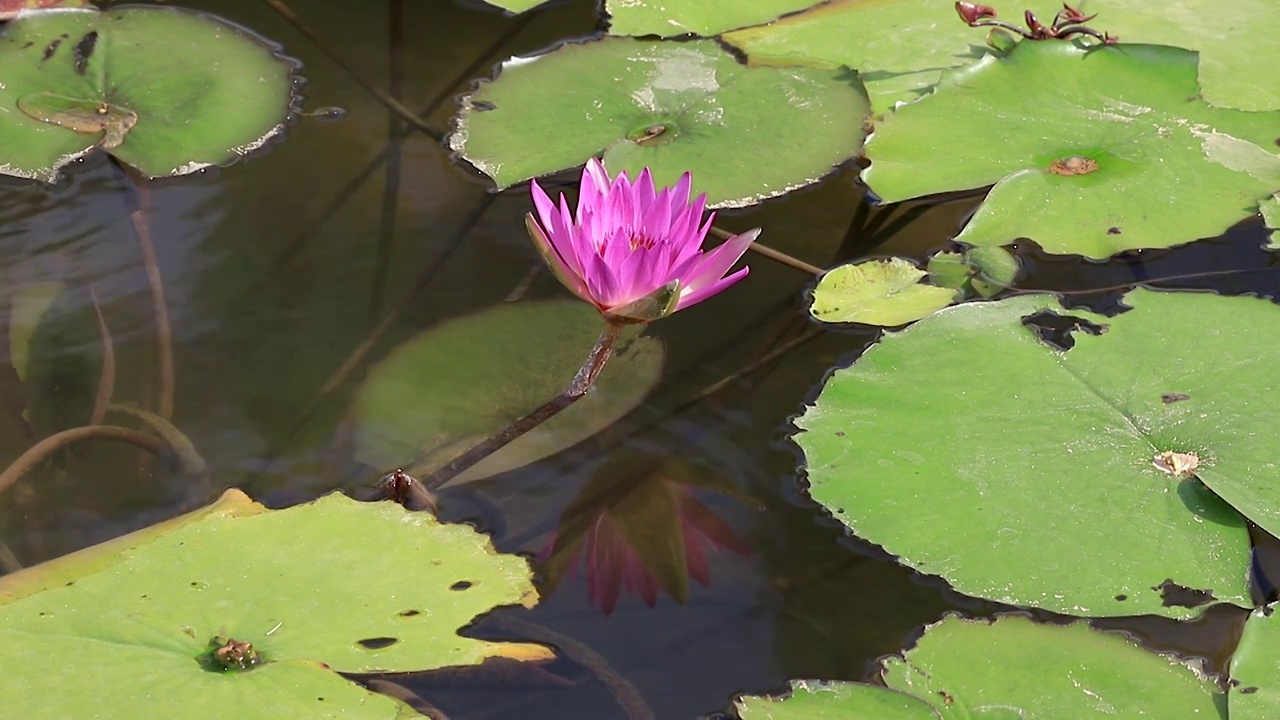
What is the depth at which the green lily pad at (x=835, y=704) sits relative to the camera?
1568 mm

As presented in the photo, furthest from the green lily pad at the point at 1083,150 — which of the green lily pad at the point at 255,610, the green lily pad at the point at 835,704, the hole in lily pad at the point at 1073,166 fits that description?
the green lily pad at the point at 255,610

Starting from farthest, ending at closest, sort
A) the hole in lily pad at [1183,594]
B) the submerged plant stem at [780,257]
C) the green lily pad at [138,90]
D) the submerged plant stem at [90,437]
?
the green lily pad at [138,90]
the submerged plant stem at [780,257]
the submerged plant stem at [90,437]
the hole in lily pad at [1183,594]

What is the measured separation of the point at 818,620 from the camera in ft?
6.01

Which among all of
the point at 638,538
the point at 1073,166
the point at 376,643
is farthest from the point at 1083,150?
the point at 376,643

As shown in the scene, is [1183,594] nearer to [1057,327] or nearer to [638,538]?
[1057,327]

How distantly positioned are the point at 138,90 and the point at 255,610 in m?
1.66

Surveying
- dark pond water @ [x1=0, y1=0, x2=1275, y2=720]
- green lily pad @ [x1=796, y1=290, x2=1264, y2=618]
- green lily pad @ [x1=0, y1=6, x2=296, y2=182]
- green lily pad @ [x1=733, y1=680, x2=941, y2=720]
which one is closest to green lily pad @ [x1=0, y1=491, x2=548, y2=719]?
dark pond water @ [x1=0, y1=0, x2=1275, y2=720]

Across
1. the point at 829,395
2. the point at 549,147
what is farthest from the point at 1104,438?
the point at 549,147

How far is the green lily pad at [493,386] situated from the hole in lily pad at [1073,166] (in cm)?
99

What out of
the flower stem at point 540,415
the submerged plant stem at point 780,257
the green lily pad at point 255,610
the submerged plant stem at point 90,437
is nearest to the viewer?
the green lily pad at point 255,610

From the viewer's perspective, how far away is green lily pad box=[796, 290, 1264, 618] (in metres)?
1.74

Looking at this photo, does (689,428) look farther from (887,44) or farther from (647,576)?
(887,44)

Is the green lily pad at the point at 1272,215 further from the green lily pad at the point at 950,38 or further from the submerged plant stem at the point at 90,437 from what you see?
the submerged plant stem at the point at 90,437

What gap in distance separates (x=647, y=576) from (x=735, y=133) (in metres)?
1.20
